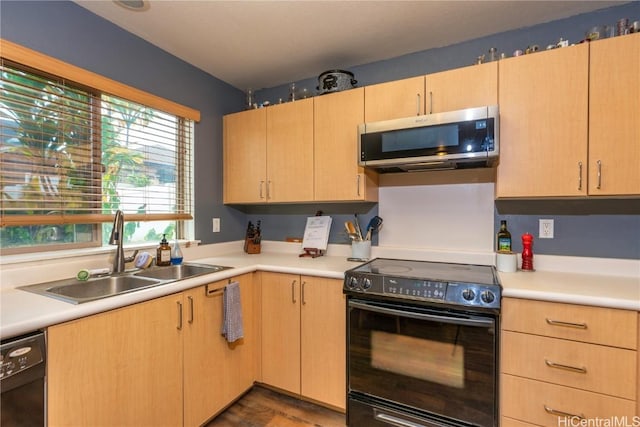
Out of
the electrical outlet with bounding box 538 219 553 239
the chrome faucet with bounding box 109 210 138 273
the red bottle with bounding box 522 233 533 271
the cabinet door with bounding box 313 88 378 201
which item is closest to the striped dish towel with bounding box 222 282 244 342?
the chrome faucet with bounding box 109 210 138 273

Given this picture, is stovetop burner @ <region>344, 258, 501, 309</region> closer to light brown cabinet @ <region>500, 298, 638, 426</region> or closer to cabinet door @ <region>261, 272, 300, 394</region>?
light brown cabinet @ <region>500, 298, 638, 426</region>

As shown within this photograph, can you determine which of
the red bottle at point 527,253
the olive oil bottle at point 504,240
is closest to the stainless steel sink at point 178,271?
the olive oil bottle at point 504,240

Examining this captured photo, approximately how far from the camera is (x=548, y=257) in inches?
71.7

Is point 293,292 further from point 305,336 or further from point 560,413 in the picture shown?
point 560,413

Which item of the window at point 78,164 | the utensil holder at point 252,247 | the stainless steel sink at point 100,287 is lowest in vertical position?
the stainless steel sink at point 100,287

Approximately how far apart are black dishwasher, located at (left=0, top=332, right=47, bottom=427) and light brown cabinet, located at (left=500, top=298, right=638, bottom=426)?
6.12 feet

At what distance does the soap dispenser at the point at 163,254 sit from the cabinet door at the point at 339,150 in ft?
3.52

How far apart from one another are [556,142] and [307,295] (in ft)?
5.30

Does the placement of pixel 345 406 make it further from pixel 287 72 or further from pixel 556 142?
pixel 287 72

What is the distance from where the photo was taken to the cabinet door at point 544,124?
1.51m

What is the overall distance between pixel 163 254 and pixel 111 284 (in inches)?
14.2

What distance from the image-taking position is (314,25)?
183 centimetres

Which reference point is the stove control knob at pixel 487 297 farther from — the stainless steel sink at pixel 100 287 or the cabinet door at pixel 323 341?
the stainless steel sink at pixel 100 287

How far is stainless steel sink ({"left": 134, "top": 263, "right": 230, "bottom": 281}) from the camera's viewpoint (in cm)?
181
